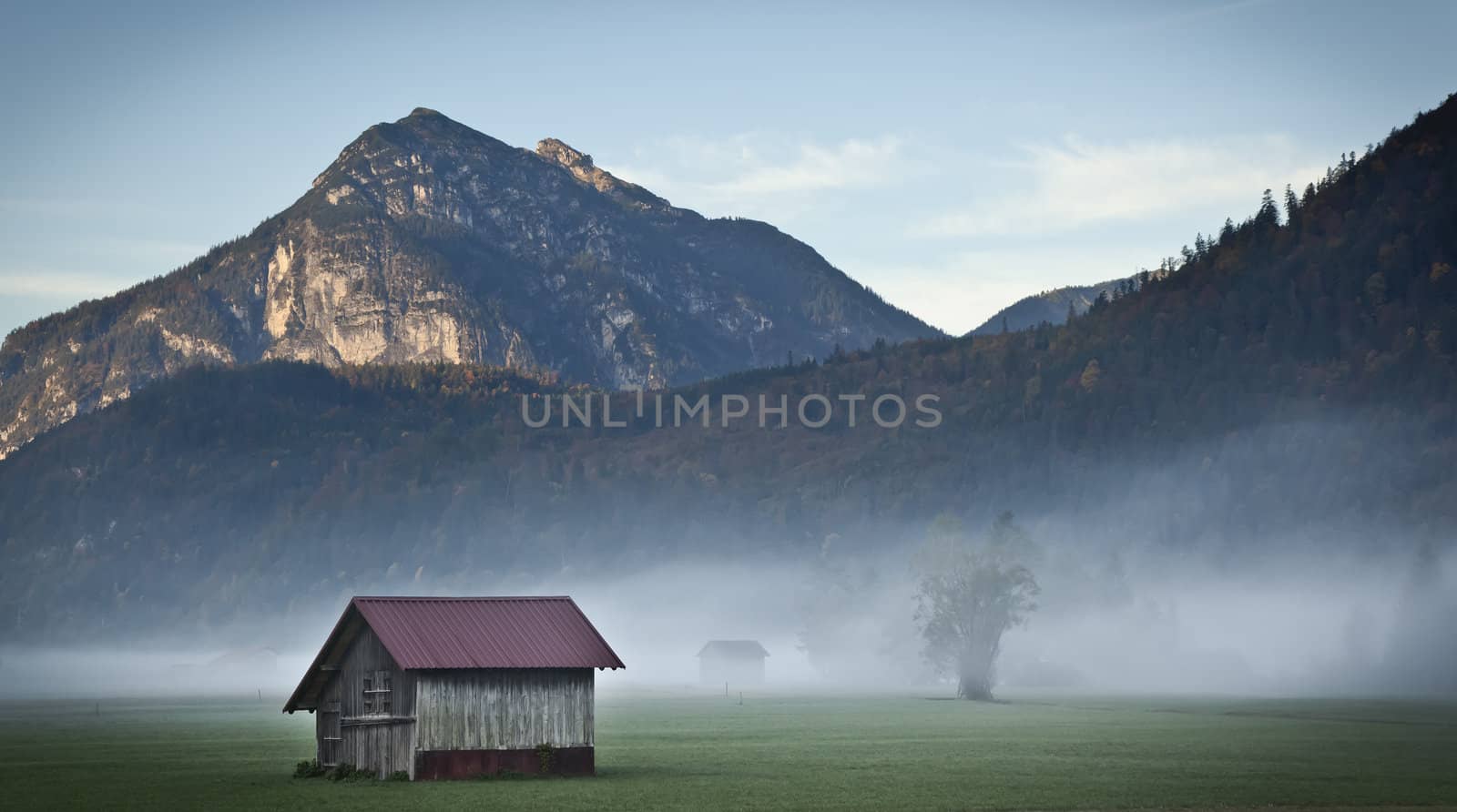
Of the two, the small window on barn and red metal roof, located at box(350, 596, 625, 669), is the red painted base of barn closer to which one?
the small window on barn

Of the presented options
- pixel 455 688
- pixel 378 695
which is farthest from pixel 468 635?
pixel 378 695

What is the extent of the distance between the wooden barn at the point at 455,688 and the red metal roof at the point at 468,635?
0.04m

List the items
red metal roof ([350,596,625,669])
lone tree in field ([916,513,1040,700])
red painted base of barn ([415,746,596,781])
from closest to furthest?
red painted base of barn ([415,746,596,781]) < red metal roof ([350,596,625,669]) < lone tree in field ([916,513,1040,700])

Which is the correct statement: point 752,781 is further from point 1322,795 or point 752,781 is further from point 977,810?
point 1322,795

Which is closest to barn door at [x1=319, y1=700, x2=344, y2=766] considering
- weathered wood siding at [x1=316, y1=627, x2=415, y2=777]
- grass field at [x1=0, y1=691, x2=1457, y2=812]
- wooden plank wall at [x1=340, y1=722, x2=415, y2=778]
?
weathered wood siding at [x1=316, y1=627, x2=415, y2=777]

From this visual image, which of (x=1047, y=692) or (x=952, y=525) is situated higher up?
(x=952, y=525)

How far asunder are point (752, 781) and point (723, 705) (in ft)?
286

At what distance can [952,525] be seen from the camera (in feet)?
493

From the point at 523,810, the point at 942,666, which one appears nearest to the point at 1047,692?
the point at 942,666

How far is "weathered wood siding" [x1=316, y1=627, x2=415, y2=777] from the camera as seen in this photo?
6194cm

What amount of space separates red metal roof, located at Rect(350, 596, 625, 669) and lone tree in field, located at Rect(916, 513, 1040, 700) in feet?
273

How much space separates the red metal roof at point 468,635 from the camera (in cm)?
6241

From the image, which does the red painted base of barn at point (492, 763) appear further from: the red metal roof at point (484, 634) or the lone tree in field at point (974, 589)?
the lone tree in field at point (974, 589)

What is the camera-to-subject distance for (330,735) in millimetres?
65250
